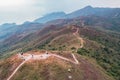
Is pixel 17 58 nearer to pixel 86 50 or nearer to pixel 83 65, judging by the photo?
pixel 83 65

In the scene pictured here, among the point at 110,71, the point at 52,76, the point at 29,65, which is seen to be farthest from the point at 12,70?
the point at 110,71

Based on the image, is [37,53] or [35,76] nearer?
[35,76]

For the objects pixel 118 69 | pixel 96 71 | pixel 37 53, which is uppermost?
pixel 37 53

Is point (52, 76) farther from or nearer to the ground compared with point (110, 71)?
farther from the ground

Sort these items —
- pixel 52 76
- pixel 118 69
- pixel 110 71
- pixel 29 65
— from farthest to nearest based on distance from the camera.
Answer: pixel 118 69 → pixel 110 71 → pixel 29 65 → pixel 52 76

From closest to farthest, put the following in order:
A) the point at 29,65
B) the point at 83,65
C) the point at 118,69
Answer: the point at 29,65 < the point at 83,65 < the point at 118,69

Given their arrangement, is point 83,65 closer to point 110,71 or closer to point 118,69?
point 110,71

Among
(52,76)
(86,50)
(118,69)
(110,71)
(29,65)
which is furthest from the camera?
(86,50)

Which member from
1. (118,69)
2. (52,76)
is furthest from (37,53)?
(118,69)

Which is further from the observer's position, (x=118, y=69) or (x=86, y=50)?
(x=86, y=50)
